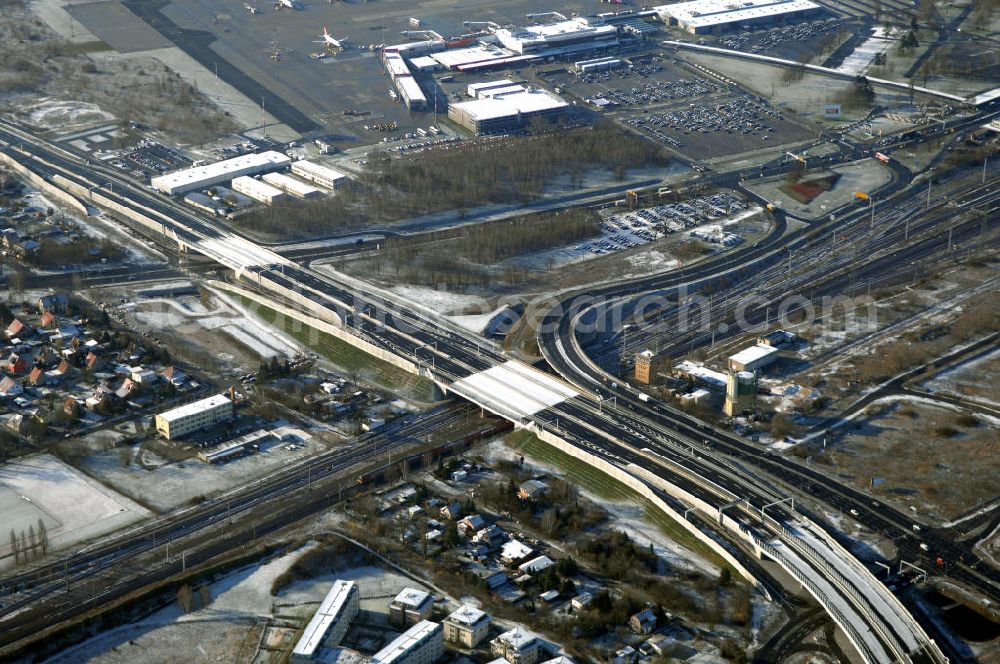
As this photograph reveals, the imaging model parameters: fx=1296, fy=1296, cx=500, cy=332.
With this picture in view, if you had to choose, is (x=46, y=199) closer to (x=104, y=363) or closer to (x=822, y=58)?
(x=104, y=363)

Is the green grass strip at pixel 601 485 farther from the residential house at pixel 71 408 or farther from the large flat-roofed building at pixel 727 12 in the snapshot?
the large flat-roofed building at pixel 727 12

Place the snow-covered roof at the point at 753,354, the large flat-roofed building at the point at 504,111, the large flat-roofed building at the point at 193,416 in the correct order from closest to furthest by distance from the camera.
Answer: the large flat-roofed building at the point at 193,416 < the snow-covered roof at the point at 753,354 < the large flat-roofed building at the point at 504,111

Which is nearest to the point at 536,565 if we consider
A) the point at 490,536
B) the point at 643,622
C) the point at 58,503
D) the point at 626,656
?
the point at 490,536

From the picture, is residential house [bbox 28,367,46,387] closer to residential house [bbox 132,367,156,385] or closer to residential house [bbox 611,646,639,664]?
residential house [bbox 132,367,156,385]

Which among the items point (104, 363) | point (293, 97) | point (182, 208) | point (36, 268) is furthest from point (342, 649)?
point (293, 97)

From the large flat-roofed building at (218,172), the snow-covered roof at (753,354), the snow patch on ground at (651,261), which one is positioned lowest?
the snow-covered roof at (753,354)

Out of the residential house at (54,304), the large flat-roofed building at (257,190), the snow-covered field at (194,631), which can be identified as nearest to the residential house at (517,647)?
the snow-covered field at (194,631)

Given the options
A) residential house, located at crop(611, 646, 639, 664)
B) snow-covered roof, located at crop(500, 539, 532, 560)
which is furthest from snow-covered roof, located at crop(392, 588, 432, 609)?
residential house, located at crop(611, 646, 639, 664)
